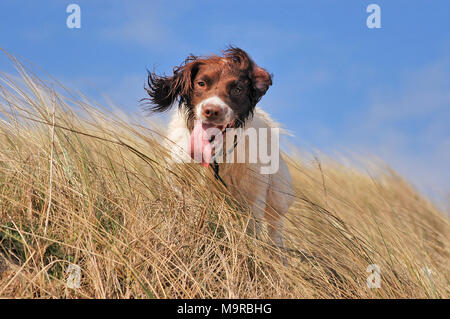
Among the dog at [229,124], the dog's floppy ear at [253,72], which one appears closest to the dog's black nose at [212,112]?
the dog at [229,124]

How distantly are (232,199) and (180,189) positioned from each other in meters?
0.40

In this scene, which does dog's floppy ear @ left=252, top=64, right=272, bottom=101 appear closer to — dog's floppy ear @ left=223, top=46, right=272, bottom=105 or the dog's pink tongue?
dog's floppy ear @ left=223, top=46, right=272, bottom=105

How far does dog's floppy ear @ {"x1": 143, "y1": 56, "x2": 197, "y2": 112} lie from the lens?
Answer: 3.91 m

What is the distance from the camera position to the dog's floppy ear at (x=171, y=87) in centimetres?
391

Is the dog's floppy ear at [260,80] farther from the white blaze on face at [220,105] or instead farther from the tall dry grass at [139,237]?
the tall dry grass at [139,237]

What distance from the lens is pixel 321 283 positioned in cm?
312

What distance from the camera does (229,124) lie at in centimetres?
372

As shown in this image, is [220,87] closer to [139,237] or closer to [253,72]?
[253,72]

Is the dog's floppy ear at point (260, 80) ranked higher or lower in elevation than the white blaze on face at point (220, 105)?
higher

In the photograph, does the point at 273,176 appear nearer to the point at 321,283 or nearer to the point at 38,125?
the point at 321,283

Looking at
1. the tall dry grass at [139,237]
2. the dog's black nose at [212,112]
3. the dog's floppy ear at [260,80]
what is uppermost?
the dog's floppy ear at [260,80]

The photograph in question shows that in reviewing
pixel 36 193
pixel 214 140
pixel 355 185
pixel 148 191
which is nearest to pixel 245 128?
pixel 214 140

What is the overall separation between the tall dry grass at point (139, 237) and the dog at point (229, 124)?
194 mm

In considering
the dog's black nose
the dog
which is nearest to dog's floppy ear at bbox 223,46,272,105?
the dog
